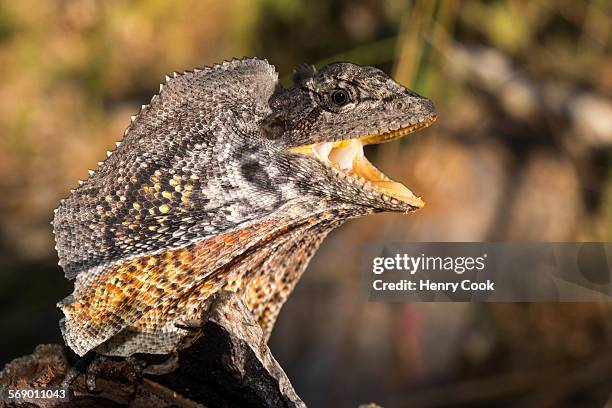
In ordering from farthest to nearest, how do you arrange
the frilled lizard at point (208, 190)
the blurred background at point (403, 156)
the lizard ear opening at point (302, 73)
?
the blurred background at point (403, 156)
the lizard ear opening at point (302, 73)
the frilled lizard at point (208, 190)

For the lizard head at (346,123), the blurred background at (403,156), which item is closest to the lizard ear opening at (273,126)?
the lizard head at (346,123)

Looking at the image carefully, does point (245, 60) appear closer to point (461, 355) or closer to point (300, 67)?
point (300, 67)

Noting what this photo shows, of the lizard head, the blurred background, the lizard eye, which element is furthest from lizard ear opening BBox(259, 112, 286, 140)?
the blurred background

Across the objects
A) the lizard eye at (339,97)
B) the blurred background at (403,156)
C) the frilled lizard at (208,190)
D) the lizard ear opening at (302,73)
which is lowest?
the frilled lizard at (208,190)

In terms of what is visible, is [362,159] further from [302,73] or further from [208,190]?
[208,190]

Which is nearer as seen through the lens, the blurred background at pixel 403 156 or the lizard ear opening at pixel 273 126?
the lizard ear opening at pixel 273 126

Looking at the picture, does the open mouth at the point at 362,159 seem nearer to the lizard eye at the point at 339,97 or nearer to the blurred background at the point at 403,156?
the lizard eye at the point at 339,97

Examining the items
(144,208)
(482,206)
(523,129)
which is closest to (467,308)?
(482,206)

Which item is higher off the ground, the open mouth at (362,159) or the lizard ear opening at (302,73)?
the lizard ear opening at (302,73)
